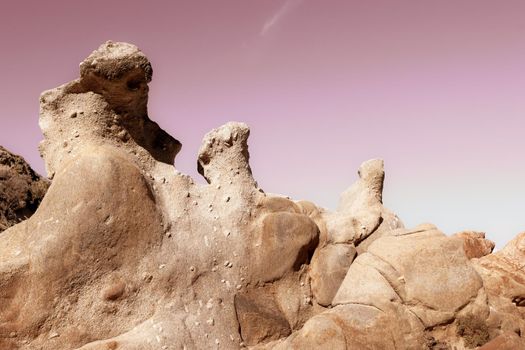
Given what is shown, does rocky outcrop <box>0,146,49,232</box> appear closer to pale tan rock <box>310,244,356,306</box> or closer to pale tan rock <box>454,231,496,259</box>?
pale tan rock <box>310,244,356,306</box>

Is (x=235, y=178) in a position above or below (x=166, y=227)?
above

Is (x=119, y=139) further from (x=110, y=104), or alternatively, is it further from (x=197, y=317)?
(x=197, y=317)

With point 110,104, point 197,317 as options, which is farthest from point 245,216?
point 110,104

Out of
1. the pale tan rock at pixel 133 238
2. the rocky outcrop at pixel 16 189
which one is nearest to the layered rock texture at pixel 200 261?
the pale tan rock at pixel 133 238

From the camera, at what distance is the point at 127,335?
725 cm

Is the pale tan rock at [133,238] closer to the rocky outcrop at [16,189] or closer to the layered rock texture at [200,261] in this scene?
the layered rock texture at [200,261]

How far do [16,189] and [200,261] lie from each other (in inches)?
194

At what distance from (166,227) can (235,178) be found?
81.3 inches

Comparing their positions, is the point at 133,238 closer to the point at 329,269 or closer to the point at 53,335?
the point at 53,335

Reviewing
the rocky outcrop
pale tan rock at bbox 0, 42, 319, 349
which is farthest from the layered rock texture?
the rocky outcrop

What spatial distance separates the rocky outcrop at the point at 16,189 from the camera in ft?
33.4

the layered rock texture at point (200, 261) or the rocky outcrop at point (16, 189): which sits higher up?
the rocky outcrop at point (16, 189)

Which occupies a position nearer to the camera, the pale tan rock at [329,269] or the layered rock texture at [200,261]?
the layered rock texture at [200,261]

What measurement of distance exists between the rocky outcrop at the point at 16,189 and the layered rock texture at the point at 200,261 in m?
1.94
